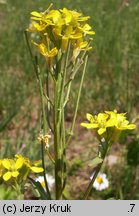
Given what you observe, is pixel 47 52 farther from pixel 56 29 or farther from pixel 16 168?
pixel 16 168

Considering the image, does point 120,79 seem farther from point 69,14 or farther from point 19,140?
point 69,14

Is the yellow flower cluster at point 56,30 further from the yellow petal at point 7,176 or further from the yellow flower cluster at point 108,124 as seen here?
the yellow petal at point 7,176

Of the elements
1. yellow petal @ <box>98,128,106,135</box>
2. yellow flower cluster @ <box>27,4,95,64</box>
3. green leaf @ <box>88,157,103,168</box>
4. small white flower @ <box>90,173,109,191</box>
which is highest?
yellow flower cluster @ <box>27,4,95,64</box>

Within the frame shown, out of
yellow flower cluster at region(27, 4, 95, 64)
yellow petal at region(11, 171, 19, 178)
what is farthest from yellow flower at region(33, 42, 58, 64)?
yellow petal at region(11, 171, 19, 178)

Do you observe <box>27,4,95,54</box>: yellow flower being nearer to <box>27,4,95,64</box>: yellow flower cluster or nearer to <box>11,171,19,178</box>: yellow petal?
<box>27,4,95,64</box>: yellow flower cluster

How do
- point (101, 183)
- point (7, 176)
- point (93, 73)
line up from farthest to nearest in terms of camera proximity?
point (93, 73), point (101, 183), point (7, 176)

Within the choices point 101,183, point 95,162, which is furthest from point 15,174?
point 101,183

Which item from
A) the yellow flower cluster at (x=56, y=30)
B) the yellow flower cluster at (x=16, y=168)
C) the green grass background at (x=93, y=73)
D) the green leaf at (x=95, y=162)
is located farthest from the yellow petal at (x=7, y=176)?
the green grass background at (x=93, y=73)

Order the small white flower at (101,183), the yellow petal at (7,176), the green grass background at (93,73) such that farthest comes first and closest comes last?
the green grass background at (93,73) < the small white flower at (101,183) < the yellow petal at (7,176)

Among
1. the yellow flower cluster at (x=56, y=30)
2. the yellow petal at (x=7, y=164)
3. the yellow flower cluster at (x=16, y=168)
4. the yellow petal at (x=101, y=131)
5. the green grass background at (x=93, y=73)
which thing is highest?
the yellow flower cluster at (x=56, y=30)

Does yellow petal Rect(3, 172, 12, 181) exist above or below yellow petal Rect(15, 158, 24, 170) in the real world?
below

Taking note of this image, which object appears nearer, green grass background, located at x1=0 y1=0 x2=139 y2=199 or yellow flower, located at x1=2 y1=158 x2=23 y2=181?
yellow flower, located at x1=2 y1=158 x2=23 y2=181

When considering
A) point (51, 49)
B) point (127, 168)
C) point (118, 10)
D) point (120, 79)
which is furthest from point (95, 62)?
point (51, 49)
